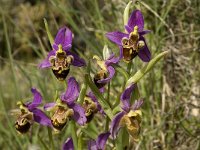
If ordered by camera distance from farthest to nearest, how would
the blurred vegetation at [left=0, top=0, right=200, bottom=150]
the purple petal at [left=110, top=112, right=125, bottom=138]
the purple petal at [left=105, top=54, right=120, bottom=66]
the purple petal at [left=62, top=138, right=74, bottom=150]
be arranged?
1. the blurred vegetation at [left=0, top=0, right=200, bottom=150]
2. the purple petal at [left=62, top=138, right=74, bottom=150]
3. the purple petal at [left=105, top=54, right=120, bottom=66]
4. the purple petal at [left=110, top=112, right=125, bottom=138]

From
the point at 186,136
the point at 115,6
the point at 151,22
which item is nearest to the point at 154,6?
the point at 151,22

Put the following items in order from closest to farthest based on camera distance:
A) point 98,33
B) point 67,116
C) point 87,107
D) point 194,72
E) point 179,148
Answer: point 67,116
point 87,107
point 179,148
point 194,72
point 98,33

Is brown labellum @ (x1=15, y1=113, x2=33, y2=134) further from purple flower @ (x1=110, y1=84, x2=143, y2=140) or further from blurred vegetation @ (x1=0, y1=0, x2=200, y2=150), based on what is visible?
blurred vegetation @ (x1=0, y1=0, x2=200, y2=150)

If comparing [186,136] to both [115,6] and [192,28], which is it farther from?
[115,6]

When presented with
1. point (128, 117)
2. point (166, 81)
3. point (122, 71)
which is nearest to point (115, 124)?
point (128, 117)

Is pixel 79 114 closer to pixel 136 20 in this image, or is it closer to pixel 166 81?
pixel 136 20

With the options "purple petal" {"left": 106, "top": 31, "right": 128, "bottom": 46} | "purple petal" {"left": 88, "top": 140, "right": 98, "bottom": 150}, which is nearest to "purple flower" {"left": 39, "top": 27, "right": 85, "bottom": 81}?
"purple petal" {"left": 106, "top": 31, "right": 128, "bottom": 46}

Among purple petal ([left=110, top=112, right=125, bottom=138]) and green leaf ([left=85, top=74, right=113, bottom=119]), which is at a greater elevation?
green leaf ([left=85, top=74, right=113, bottom=119])
